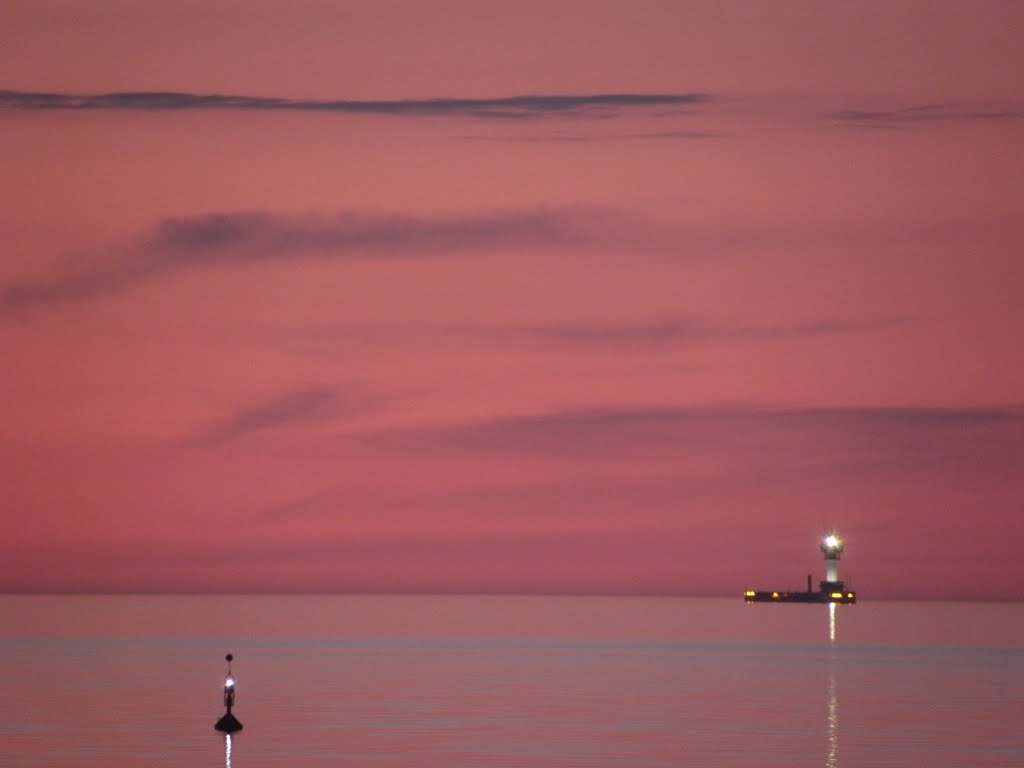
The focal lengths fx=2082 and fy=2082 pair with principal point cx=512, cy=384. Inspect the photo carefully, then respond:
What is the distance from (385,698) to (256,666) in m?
42.5

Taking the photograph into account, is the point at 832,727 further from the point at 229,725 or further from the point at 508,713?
the point at 229,725

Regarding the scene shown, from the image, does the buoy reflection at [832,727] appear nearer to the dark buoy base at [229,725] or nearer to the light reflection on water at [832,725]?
the light reflection on water at [832,725]

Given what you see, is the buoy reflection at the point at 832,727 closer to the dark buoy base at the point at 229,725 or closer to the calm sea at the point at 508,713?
the calm sea at the point at 508,713

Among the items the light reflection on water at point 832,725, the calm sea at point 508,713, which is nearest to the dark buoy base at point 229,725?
the calm sea at point 508,713

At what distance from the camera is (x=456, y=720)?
103 metres

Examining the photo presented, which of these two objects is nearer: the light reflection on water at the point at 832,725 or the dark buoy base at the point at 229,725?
the light reflection on water at the point at 832,725

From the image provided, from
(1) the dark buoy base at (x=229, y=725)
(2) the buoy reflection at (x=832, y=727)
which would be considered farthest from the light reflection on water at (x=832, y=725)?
(1) the dark buoy base at (x=229, y=725)

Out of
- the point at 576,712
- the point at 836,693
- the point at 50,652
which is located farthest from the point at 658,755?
the point at 50,652

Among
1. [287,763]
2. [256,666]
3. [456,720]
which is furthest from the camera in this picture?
[256,666]

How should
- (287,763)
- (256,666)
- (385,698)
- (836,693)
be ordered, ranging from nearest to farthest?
(287,763) < (385,698) < (836,693) < (256,666)

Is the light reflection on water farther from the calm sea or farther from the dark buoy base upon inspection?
the dark buoy base

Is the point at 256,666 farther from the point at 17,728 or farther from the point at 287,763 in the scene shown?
the point at 287,763

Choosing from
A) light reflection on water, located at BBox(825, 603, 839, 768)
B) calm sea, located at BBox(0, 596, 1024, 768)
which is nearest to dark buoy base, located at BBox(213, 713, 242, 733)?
calm sea, located at BBox(0, 596, 1024, 768)

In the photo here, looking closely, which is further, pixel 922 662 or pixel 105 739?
pixel 922 662
